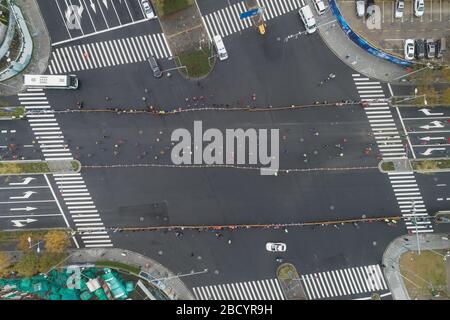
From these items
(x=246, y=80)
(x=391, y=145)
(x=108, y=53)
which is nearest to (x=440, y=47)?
(x=391, y=145)

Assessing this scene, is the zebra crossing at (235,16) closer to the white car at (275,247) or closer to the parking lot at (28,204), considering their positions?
the white car at (275,247)

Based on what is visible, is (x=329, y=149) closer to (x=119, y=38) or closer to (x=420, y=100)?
(x=420, y=100)

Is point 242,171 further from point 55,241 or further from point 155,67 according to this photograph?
point 55,241

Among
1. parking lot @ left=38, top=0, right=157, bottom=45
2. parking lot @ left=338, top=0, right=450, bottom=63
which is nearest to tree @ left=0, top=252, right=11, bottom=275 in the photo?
parking lot @ left=38, top=0, right=157, bottom=45

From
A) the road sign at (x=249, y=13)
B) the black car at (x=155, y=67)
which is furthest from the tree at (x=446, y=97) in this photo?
the black car at (x=155, y=67)

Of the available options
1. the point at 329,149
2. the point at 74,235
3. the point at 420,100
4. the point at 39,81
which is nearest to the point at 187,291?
the point at 74,235
